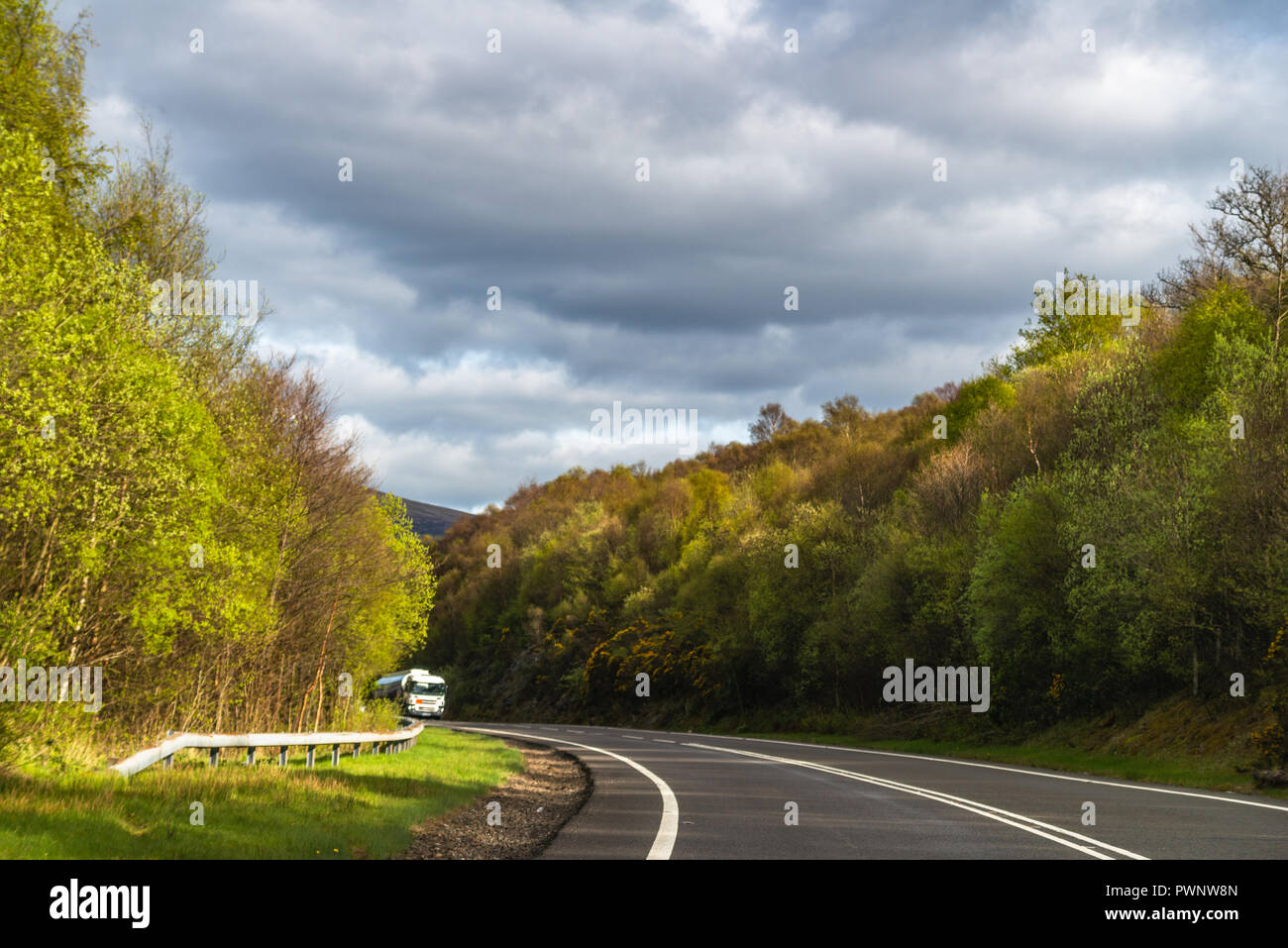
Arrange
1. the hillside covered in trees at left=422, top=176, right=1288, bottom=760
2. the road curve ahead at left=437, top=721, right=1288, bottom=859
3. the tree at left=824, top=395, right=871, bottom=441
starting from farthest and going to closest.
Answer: the tree at left=824, top=395, right=871, bottom=441, the hillside covered in trees at left=422, top=176, right=1288, bottom=760, the road curve ahead at left=437, top=721, right=1288, bottom=859

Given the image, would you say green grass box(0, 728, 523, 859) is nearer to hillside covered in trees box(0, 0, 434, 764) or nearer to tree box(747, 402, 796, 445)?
hillside covered in trees box(0, 0, 434, 764)

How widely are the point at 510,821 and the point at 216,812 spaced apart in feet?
13.3

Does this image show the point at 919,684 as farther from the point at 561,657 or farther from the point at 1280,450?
the point at 561,657

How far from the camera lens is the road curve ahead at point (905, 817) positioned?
1027cm

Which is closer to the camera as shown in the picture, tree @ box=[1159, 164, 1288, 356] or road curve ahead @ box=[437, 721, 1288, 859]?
road curve ahead @ box=[437, 721, 1288, 859]

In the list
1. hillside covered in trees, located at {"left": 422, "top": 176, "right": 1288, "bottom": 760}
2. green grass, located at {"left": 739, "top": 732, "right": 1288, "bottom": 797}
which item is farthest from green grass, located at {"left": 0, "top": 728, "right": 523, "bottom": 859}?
hillside covered in trees, located at {"left": 422, "top": 176, "right": 1288, "bottom": 760}

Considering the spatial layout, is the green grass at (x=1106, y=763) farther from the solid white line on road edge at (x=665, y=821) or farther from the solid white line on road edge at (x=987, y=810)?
the solid white line on road edge at (x=665, y=821)

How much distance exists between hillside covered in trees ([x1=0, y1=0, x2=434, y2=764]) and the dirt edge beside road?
213 inches

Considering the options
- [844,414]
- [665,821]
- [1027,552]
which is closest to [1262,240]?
[1027,552]

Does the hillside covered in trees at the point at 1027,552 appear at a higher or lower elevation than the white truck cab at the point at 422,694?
higher

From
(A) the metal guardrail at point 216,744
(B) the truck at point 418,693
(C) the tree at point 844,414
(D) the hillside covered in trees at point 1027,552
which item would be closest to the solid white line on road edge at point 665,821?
(A) the metal guardrail at point 216,744

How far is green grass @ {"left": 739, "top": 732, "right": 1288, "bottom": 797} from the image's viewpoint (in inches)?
838

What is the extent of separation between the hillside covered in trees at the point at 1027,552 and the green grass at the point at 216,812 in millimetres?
18244

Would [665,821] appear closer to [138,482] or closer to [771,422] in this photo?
[138,482]
